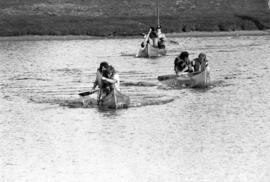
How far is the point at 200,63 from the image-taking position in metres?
48.5

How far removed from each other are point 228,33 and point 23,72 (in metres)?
26.2

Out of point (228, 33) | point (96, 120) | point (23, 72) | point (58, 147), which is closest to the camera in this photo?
point (58, 147)

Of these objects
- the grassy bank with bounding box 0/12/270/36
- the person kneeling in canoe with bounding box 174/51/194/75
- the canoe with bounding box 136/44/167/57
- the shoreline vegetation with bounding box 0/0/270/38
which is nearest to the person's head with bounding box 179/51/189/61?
the person kneeling in canoe with bounding box 174/51/194/75

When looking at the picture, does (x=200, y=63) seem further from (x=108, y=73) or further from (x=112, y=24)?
(x=112, y=24)

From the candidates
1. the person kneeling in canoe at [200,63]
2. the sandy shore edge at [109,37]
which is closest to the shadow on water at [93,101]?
the person kneeling in canoe at [200,63]

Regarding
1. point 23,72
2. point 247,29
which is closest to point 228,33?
point 247,29

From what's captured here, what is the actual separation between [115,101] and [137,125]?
12.9 ft

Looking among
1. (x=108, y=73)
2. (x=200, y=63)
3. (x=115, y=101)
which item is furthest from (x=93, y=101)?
(x=200, y=63)

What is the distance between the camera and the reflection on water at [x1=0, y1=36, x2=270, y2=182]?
97.6 ft

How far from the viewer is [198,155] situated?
31.6 metres

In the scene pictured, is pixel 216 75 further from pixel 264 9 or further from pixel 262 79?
pixel 264 9

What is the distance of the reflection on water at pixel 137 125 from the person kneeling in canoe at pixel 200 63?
3.24 feet

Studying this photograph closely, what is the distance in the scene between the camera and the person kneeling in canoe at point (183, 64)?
4797 cm

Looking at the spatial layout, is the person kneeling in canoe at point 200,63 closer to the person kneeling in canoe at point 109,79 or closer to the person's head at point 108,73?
the person kneeling in canoe at point 109,79
